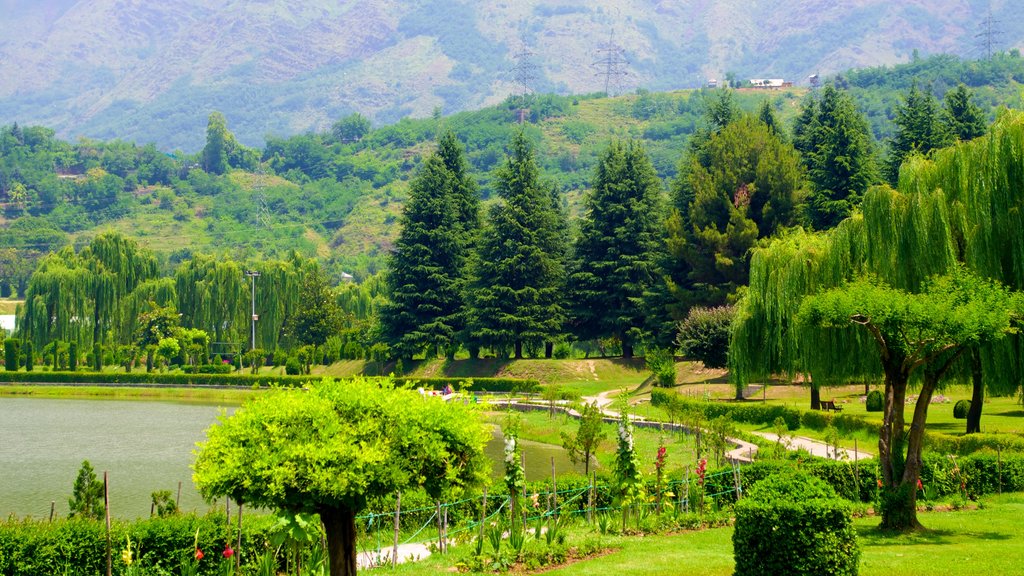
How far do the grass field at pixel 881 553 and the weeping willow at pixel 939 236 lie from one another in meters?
7.29

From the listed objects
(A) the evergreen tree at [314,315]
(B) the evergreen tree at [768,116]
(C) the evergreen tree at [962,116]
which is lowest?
(A) the evergreen tree at [314,315]

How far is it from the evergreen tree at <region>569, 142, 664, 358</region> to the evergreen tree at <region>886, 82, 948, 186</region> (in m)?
14.4

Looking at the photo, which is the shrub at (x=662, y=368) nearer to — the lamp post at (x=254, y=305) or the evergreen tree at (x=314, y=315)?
the evergreen tree at (x=314, y=315)

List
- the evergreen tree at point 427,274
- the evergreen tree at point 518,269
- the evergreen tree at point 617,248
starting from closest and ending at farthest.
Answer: the evergreen tree at point 518,269 → the evergreen tree at point 617,248 → the evergreen tree at point 427,274

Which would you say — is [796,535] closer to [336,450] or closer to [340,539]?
[340,539]

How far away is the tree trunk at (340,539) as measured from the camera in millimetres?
12031

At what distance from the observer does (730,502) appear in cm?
2152

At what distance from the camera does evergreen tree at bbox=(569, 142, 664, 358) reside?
64.6m

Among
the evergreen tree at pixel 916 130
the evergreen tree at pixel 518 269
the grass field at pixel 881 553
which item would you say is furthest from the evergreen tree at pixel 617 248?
the grass field at pixel 881 553

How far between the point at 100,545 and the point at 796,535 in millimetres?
9376

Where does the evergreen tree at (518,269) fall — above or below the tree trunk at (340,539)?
above

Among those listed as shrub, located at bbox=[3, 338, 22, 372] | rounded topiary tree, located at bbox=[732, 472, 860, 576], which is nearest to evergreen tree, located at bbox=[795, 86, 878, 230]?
rounded topiary tree, located at bbox=[732, 472, 860, 576]

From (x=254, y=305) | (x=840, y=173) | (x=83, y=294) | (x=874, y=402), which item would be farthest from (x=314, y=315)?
(x=874, y=402)

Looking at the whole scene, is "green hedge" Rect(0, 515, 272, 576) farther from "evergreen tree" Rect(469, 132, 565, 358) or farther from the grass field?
"evergreen tree" Rect(469, 132, 565, 358)
